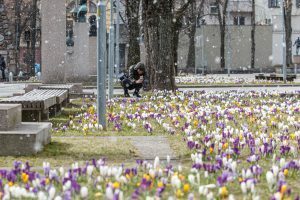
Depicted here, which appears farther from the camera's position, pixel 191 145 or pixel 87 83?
pixel 87 83

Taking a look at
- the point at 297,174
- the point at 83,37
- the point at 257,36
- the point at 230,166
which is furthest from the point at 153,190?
the point at 257,36

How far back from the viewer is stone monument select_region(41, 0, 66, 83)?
2314cm

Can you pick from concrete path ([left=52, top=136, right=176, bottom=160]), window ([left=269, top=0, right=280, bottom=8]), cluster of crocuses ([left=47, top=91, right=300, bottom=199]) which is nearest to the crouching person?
cluster of crocuses ([left=47, top=91, right=300, bottom=199])

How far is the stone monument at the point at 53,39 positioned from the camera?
75.9 feet

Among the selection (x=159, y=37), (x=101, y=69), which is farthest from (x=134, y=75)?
(x=101, y=69)

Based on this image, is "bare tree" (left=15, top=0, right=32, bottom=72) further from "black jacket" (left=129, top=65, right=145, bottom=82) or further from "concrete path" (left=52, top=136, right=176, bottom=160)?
"concrete path" (left=52, top=136, right=176, bottom=160)

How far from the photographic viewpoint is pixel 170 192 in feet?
19.6

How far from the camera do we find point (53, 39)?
2316cm

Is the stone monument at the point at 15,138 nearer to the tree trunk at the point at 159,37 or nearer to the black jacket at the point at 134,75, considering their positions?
the black jacket at the point at 134,75

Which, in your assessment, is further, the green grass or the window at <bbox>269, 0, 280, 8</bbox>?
the window at <bbox>269, 0, 280, 8</bbox>

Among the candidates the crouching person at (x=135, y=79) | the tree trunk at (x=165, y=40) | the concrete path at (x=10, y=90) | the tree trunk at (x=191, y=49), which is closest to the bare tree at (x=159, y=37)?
the tree trunk at (x=165, y=40)

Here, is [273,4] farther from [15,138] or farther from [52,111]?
[15,138]

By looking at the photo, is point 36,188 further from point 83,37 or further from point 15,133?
point 83,37

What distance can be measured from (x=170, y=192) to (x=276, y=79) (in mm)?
35311
